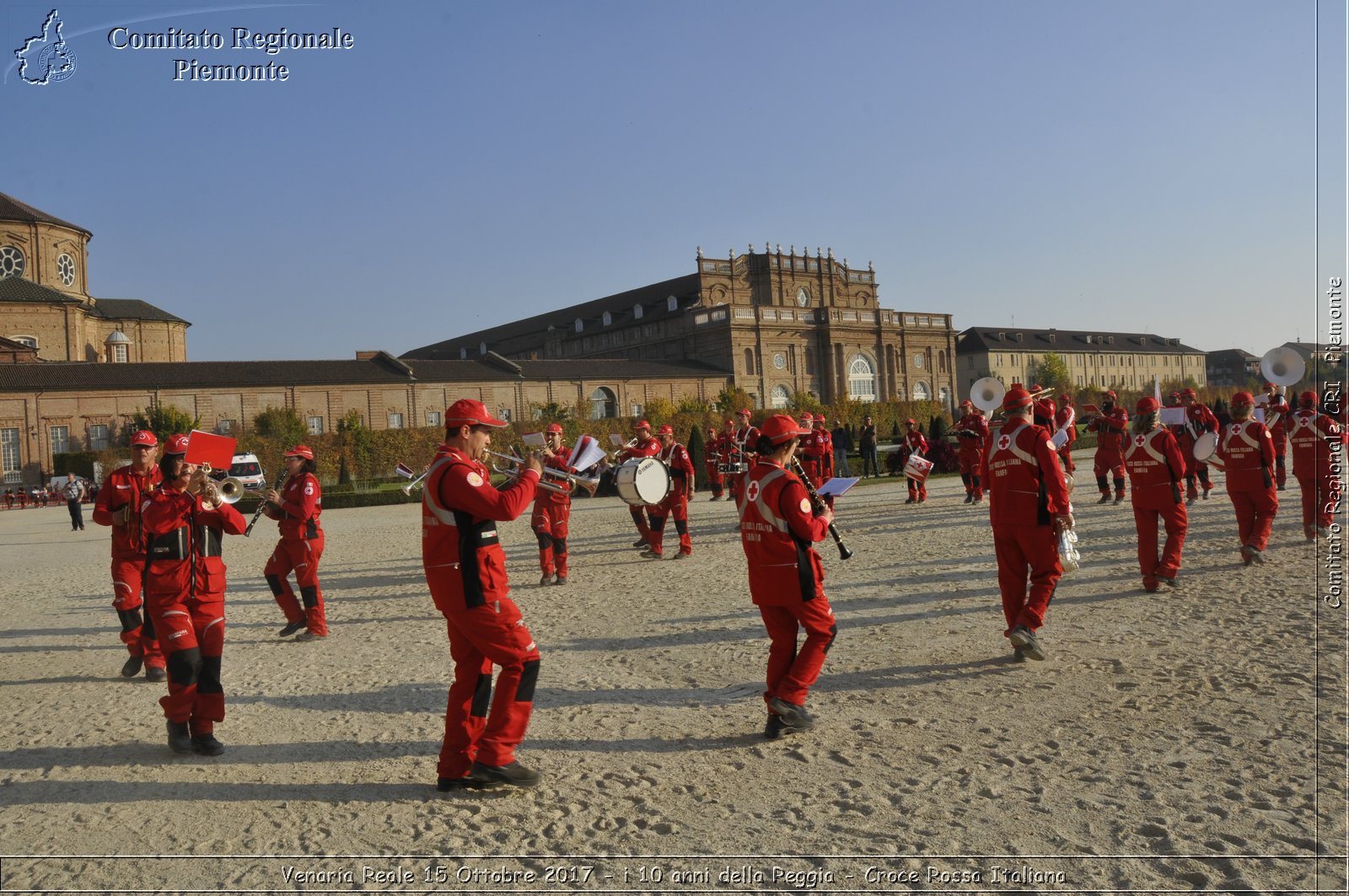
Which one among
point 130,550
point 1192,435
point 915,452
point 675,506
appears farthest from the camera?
point 915,452

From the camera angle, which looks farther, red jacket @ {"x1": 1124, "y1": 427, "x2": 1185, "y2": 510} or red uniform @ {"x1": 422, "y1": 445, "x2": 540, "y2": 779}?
red jacket @ {"x1": 1124, "y1": 427, "x2": 1185, "y2": 510}

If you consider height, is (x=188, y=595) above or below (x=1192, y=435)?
below

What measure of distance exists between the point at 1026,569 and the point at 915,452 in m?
15.4

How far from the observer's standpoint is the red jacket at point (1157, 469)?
30.9ft

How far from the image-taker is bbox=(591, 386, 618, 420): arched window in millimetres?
67688

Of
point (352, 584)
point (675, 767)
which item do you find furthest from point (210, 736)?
point (352, 584)

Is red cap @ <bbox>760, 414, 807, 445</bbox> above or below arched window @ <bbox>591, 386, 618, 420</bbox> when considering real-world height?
below

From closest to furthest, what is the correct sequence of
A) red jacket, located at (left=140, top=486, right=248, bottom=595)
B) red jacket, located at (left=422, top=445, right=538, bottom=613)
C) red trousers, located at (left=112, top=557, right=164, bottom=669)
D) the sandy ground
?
the sandy ground < red jacket, located at (left=422, top=445, right=538, bottom=613) < red jacket, located at (left=140, top=486, right=248, bottom=595) < red trousers, located at (left=112, top=557, right=164, bottom=669)

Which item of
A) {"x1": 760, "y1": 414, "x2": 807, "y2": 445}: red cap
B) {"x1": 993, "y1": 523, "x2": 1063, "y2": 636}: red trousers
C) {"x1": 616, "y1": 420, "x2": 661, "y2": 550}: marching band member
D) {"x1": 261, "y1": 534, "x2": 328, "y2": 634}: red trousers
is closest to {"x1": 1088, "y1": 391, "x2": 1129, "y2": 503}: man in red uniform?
{"x1": 616, "y1": 420, "x2": 661, "y2": 550}: marching band member

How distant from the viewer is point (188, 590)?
606 centimetres

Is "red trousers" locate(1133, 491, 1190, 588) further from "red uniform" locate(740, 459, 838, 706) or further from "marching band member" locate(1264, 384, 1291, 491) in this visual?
"red uniform" locate(740, 459, 838, 706)

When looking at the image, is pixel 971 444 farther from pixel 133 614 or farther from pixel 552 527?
pixel 133 614

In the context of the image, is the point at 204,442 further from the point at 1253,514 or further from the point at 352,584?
the point at 1253,514

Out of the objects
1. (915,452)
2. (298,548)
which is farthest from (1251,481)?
(915,452)
